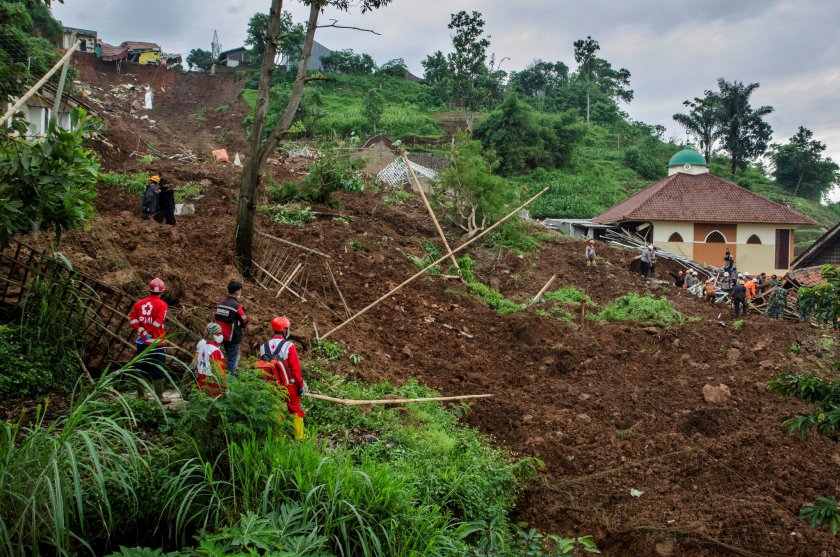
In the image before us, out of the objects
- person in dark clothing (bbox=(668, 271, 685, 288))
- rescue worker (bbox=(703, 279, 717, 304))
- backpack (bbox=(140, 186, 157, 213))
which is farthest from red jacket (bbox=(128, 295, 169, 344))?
person in dark clothing (bbox=(668, 271, 685, 288))

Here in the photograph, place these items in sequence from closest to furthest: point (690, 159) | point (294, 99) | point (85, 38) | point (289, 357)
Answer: point (289, 357), point (294, 99), point (690, 159), point (85, 38)

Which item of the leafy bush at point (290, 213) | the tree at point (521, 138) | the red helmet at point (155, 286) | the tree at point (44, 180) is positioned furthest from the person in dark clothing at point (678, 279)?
the tree at point (44, 180)

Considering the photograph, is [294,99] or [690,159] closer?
[294,99]

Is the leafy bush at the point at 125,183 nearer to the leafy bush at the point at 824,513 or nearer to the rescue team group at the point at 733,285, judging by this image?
the rescue team group at the point at 733,285

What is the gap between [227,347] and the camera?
285 inches

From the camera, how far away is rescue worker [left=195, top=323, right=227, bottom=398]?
17.2ft

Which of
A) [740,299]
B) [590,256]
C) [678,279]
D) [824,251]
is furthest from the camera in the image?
[678,279]

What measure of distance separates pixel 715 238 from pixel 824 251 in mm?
7124

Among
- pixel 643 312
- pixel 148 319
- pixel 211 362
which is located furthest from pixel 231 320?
pixel 643 312

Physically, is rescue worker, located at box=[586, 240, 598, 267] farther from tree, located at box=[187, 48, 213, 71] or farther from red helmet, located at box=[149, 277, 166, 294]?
tree, located at box=[187, 48, 213, 71]

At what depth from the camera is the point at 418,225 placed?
2095 cm

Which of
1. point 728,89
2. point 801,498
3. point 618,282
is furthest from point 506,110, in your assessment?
point 801,498

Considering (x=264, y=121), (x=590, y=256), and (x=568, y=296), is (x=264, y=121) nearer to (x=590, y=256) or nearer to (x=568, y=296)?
(x=568, y=296)

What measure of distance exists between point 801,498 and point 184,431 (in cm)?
631
